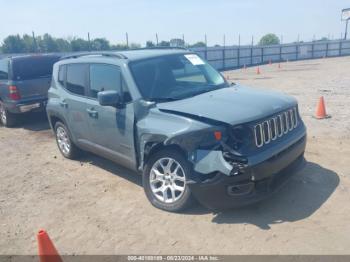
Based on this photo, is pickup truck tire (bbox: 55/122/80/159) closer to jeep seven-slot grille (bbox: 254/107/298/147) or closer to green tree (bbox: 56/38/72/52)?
jeep seven-slot grille (bbox: 254/107/298/147)

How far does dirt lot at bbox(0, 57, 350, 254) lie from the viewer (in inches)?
142

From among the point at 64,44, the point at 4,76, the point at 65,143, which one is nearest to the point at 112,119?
the point at 65,143

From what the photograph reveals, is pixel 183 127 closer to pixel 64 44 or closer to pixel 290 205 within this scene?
pixel 290 205

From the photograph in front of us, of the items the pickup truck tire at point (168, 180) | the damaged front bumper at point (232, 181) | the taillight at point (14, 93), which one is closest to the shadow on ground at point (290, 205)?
the damaged front bumper at point (232, 181)

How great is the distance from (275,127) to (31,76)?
7.40 meters

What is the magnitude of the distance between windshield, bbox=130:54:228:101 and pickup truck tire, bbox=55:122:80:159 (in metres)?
2.33

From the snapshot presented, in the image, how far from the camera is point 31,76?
9.32 m

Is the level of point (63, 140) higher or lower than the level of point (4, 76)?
lower

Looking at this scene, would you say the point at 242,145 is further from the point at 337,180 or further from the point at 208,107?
the point at 337,180

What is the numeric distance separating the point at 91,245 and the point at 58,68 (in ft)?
12.6

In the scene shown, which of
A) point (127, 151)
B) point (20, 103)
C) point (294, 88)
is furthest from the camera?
point (294, 88)

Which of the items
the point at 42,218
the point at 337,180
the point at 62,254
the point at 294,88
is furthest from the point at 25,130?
the point at 294,88

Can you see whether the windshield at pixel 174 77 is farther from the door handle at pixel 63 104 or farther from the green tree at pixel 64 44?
the green tree at pixel 64 44

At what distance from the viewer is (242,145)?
3791 mm
